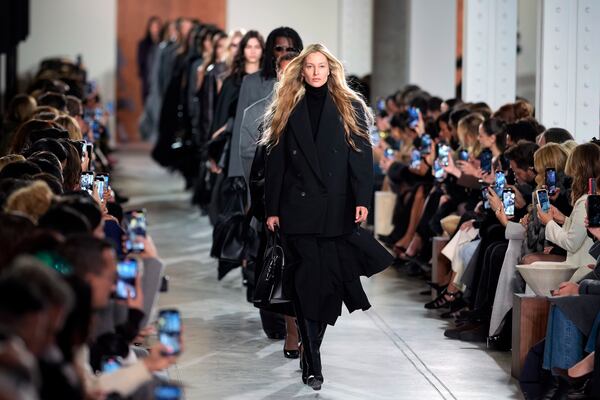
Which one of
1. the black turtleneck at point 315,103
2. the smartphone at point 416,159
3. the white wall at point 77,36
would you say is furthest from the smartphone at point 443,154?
the white wall at point 77,36

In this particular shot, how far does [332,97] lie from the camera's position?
22.1 feet

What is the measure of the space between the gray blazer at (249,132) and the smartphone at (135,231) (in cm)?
299

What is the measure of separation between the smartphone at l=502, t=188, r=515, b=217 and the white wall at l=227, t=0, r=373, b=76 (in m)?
11.9

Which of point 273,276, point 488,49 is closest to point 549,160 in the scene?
point 273,276

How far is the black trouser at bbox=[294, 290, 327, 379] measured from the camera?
21.3 ft

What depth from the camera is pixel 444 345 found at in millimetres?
7609

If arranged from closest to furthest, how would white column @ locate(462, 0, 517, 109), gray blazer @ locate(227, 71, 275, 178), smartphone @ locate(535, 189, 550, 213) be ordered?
smartphone @ locate(535, 189, 550, 213)
gray blazer @ locate(227, 71, 275, 178)
white column @ locate(462, 0, 517, 109)

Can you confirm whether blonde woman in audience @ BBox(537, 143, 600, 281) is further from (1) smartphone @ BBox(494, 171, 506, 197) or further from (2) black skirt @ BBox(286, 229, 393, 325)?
(2) black skirt @ BBox(286, 229, 393, 325)

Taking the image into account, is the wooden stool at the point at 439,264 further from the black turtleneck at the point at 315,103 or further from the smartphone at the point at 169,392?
the smartphone at the point at 169,392

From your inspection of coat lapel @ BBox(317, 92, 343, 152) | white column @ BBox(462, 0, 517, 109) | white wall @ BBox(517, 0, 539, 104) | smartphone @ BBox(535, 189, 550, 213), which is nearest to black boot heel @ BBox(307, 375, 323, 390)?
coat lapel @ BBox(317, 92, 343, 152)

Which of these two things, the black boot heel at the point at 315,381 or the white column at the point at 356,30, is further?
the white column at the point at 356,30

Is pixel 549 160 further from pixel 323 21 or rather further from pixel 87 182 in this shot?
pixel 323 21

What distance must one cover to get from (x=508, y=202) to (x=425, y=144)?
2803 mm

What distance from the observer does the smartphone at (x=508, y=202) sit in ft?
24.1
